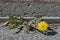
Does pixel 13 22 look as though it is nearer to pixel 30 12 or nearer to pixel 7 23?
pixel 7 23

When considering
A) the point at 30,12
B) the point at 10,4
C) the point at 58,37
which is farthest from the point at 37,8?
the point at 58,37

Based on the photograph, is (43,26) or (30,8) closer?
(43,26)

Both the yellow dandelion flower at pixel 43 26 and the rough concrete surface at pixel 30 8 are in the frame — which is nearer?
the yellow dandelion flower at pixel 43 26

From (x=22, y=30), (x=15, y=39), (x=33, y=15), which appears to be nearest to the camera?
(x=15, y=39)

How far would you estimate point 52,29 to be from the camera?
5086 mm

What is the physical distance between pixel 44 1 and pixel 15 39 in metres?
1.58

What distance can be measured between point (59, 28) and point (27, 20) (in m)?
0.68

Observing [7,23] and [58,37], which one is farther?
[7,23]

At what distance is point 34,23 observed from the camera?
17.1 feet

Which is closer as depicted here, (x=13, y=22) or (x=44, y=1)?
(x=13, y=22)

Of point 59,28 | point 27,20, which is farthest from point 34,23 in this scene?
point 59,28

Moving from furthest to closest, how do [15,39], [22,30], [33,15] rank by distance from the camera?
[33,15]
[22,30]
[15,39]

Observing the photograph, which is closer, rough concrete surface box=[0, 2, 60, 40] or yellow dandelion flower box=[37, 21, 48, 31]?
yellow dandelion flower box=[37, 21, 48, 31]

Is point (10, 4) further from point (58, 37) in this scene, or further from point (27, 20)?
point (58, 37)
